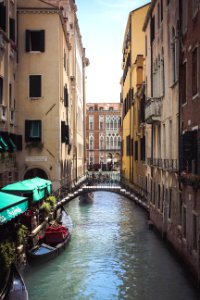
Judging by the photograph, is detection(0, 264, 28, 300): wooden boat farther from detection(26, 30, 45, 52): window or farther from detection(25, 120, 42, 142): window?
detection(26, 30, 45, 52): window

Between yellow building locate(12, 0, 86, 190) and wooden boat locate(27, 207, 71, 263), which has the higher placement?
yellow building locate(12, 0, 86, 190)

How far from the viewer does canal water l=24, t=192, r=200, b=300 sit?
13.9 m

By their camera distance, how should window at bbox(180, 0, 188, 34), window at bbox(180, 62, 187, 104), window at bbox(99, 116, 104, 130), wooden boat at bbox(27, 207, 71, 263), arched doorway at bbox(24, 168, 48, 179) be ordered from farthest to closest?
window at bbox(99, 116, 104, 130)
arched doorway at bbox(24, 168, 48, 179)
wooden boat at bbox(27, 207, 71, 263)
window at bbox(180, 62, 187, 104)
window at bbox(180, 0, 188, 34)

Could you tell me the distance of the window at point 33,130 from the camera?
29422 millimetres

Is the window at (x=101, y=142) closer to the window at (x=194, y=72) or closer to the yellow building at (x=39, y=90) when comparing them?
the yellow building at (x=39, y=90)

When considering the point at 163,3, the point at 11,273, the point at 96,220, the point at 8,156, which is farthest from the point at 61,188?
the point at 11,273

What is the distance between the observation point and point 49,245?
18.8 meters

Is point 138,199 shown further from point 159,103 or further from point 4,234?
point 4,234

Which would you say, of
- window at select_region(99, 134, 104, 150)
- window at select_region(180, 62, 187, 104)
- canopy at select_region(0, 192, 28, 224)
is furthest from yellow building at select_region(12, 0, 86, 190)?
window at select_region(99, 134, 104, 150)

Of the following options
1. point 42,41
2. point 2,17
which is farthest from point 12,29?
point 2,17

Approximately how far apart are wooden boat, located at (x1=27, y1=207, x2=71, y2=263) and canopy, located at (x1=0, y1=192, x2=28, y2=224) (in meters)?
2.73

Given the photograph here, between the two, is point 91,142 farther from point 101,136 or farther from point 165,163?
point 165,163

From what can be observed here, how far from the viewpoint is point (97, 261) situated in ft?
59.9

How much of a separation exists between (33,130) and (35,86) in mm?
2705
